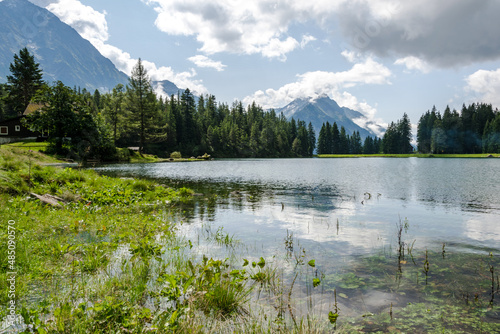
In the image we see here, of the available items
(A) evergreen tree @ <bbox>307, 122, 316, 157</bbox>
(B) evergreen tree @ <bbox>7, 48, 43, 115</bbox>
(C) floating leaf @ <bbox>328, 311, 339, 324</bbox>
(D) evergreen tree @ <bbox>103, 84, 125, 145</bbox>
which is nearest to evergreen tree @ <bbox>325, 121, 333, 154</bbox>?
(A) evergreen tree @ <bbox>307, 122, 316, 157</bbox>

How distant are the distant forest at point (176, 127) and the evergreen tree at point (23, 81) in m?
0.24

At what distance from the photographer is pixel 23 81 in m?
84.7

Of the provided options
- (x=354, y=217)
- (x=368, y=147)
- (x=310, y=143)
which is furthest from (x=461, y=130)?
(x=354, y=217)

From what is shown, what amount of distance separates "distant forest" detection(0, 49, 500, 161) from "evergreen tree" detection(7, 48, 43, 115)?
24 cm

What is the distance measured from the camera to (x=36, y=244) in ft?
22.4

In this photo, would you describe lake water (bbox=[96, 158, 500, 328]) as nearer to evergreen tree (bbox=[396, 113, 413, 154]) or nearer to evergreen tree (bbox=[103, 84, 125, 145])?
evergreen tree (bbox=[103, 84, 125, 145])

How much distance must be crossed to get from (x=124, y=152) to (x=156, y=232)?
201 ft

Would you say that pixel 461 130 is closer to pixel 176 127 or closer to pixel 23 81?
pixel 176 127

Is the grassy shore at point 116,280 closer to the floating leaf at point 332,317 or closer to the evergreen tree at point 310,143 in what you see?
the floating leaf at point 332,317

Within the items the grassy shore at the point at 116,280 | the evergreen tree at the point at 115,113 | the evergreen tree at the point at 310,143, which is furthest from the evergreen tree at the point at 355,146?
the grassy shore at the point at 116,280

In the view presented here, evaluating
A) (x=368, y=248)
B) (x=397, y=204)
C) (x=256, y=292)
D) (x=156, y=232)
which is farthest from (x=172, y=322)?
(x=397, y=204)

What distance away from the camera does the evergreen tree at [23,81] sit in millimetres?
83500

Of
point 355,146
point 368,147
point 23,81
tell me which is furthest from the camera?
point 355,146

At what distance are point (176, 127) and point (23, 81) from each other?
49.0 meters
